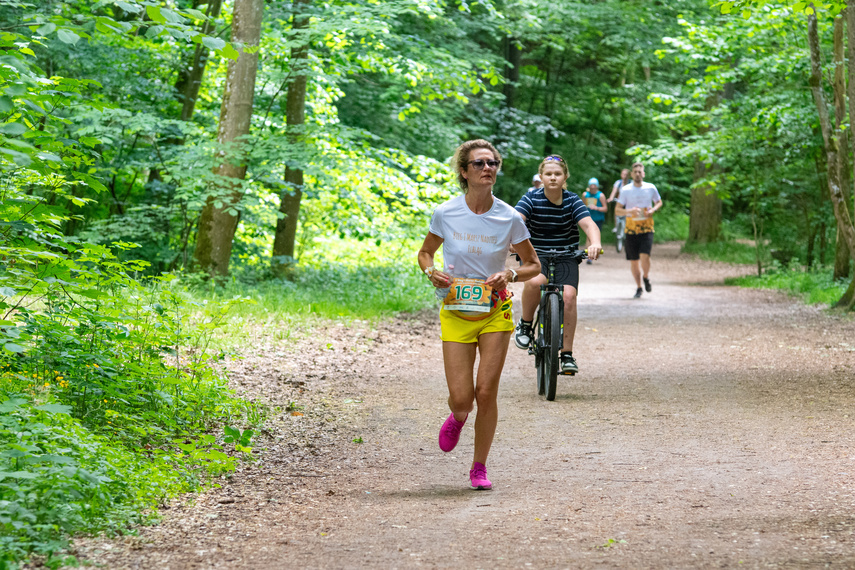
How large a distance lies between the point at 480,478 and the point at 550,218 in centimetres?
335

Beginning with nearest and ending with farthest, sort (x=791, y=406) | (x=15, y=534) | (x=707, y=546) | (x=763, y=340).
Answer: (x=15, y=534), (x=707, y=546), (x=791, y=406), (x=763, y=340)

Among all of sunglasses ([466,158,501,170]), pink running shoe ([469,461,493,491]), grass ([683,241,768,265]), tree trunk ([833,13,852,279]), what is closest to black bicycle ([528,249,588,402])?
pink running shoe ([469,461,493,491])

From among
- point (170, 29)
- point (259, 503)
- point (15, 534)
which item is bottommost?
point (259, 503)

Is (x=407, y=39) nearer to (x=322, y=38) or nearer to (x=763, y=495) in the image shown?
(x=322, y=38)

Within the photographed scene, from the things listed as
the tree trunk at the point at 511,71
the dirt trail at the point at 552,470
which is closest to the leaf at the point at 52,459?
the dirt trail at the point at 552,470

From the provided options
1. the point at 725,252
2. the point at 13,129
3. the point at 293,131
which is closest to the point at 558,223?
the point at 13,129

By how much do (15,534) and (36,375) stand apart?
2184 mm

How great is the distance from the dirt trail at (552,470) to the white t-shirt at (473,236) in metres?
1.36

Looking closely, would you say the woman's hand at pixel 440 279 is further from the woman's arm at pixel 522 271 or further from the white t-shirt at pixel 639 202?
the white t-shirt at pixel 639 202

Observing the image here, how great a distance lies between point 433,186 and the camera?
47.8ft

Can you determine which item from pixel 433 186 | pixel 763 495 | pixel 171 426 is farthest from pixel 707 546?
pixel 433 186

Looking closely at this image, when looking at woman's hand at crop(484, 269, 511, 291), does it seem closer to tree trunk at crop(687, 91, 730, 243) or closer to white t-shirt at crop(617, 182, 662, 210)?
white t-shirt at crop(617, 182, 662, 210)

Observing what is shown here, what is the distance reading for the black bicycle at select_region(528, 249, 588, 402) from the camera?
7.53 meters

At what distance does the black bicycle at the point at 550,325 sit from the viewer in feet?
24.7
